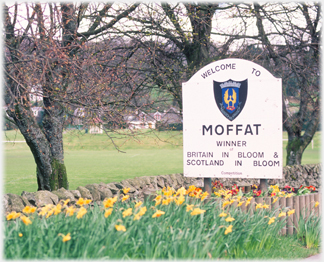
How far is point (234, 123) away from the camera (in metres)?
6.29

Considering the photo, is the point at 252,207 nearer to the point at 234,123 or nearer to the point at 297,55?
the point at 234,123

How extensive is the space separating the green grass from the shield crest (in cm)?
206

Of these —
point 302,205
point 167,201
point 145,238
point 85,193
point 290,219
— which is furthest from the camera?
point 85,193

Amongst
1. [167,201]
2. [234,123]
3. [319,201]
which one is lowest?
[319,201]

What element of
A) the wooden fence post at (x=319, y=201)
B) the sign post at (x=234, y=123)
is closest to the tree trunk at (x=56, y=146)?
the sign post at (x=234, y=123)

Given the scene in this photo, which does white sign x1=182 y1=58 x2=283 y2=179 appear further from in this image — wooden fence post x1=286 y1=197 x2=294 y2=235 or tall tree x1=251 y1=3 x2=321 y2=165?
tall tree x1=251 y1=3 x2=321 y2=165

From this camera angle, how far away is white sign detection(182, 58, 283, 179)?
6188 mm

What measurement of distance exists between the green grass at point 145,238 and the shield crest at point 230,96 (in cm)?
206

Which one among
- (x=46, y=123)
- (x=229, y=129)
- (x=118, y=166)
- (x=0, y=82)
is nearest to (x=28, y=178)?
(x=118, y=166)

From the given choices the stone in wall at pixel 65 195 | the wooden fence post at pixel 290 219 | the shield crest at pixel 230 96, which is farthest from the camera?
the shield crest at pixel 230 96

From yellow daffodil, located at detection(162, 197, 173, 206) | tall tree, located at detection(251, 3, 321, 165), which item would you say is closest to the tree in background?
tall tree, located at detection(251, 3, 321, 165)

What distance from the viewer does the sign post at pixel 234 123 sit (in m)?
6.19

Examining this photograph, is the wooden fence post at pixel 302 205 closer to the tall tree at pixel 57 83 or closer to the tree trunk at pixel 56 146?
the tall tree at pixel 57 83

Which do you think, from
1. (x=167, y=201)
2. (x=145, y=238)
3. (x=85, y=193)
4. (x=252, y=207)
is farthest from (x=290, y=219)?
(x=85, y=193)
